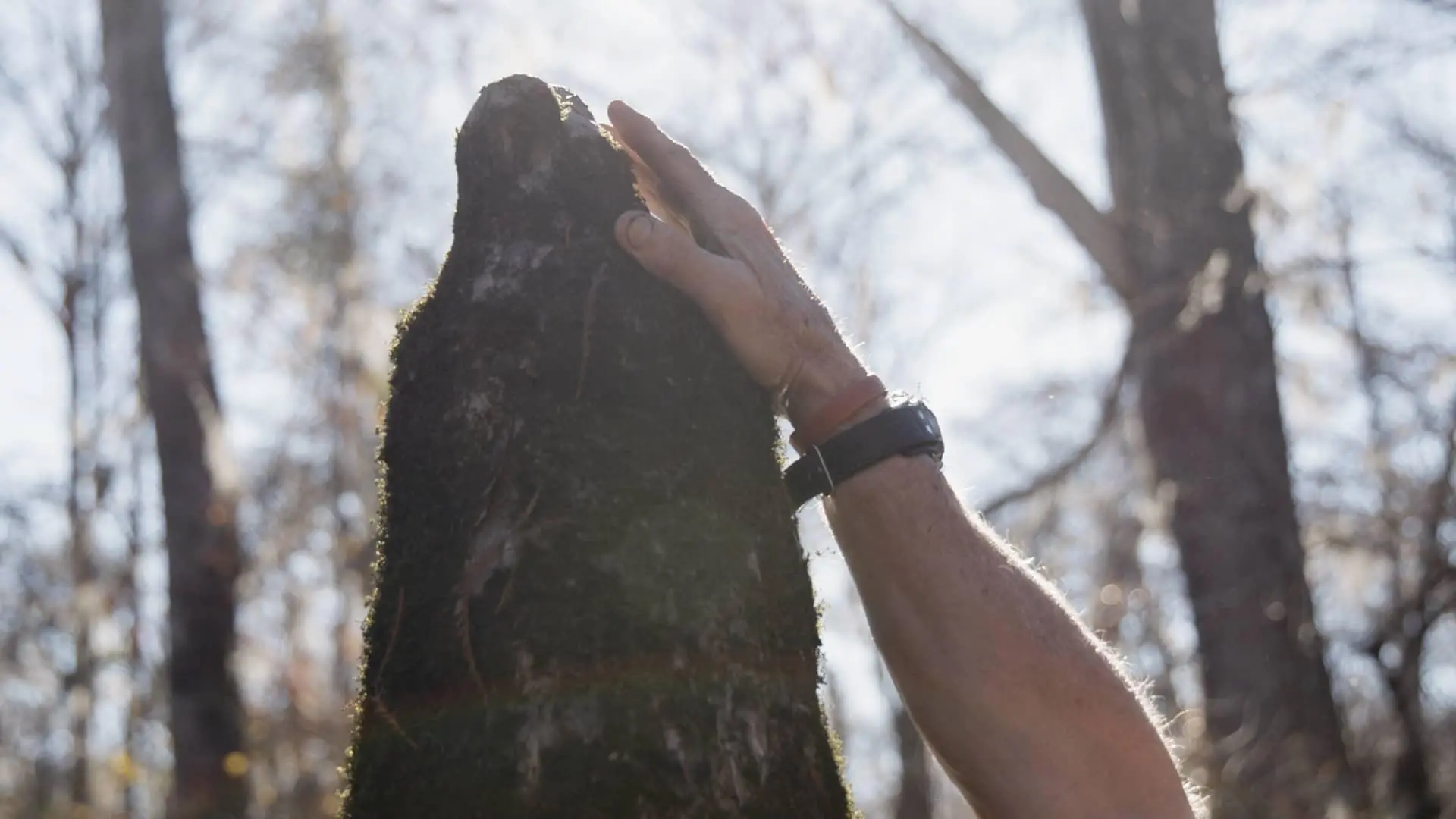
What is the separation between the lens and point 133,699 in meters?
15.3

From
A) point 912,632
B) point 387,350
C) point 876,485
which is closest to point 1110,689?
point 912,632

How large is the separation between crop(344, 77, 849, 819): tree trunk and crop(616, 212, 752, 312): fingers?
21 millimetres

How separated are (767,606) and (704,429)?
221mm

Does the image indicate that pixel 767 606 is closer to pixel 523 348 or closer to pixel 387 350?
pixel 523 348

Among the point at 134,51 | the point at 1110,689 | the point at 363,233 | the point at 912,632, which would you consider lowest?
the point at 1110,689

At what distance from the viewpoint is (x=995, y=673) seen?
5.70 ft

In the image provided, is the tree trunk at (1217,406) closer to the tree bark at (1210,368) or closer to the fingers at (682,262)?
the tree bark at (1210,368)

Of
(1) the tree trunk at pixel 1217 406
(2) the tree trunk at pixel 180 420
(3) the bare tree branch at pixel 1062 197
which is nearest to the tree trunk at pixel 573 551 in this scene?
(1) the tree trunk at pixel 1217 406

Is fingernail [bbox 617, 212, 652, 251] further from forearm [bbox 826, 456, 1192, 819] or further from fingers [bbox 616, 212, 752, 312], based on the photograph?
forearm [bbox 826, 456, 1192, 819]

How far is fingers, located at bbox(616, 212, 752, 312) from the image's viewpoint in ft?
5.78

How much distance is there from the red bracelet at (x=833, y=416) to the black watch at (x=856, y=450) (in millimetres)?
13

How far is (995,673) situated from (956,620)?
0.08 m

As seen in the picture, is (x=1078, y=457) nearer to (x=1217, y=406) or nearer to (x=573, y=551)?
(x=1217, y=406)

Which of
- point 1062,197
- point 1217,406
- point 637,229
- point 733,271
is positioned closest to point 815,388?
point 733,271
